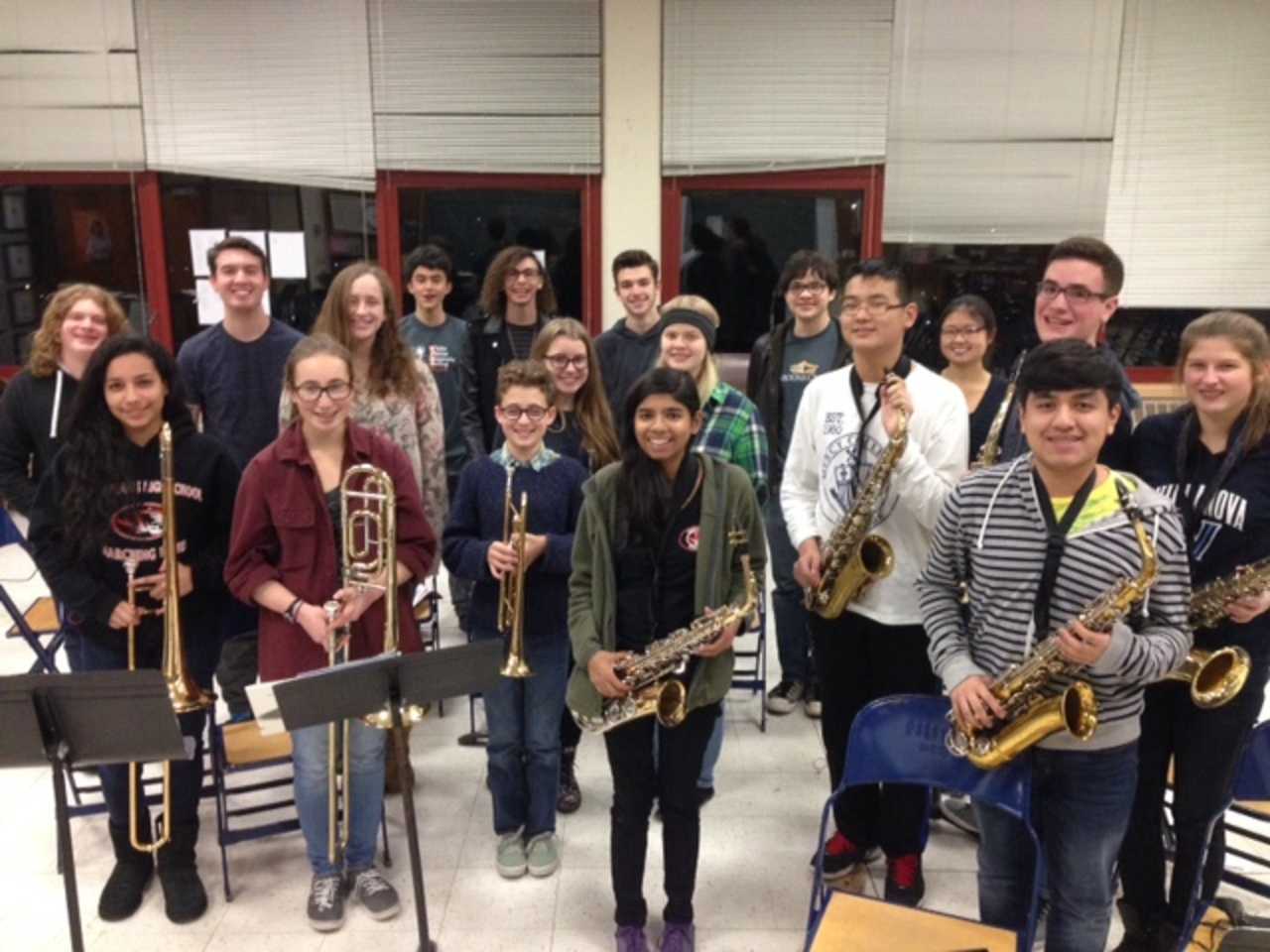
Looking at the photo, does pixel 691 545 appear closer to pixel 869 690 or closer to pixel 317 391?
pixel 869 690

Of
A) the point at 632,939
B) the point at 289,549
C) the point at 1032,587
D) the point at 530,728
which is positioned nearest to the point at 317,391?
the point at 289,549

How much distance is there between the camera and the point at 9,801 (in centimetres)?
363

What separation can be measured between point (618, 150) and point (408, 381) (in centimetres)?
336

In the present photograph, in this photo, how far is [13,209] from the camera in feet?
21.6

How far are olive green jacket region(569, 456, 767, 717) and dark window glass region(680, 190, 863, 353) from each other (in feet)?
13.8

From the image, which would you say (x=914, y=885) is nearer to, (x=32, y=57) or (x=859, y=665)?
(x=859, y=665)

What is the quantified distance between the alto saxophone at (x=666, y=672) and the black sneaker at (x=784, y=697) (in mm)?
1784

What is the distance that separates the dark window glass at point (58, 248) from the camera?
6559 millimetres

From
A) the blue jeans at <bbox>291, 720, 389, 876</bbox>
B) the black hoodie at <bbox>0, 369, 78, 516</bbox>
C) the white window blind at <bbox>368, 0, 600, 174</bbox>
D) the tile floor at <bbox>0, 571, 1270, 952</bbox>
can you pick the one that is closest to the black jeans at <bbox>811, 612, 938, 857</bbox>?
the tile floor at <bbox>0, 571, 1270, 952</bbox>

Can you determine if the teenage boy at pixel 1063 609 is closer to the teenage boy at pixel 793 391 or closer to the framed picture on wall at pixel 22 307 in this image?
the teenage boy at pixel 793 391

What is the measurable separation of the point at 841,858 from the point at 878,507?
1128 millimetres

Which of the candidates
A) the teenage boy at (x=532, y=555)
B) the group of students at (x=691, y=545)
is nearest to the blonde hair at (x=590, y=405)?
the group of students at (x=691, y=545)

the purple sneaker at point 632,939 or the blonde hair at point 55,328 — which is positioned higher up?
the blonde hair at point 55,328

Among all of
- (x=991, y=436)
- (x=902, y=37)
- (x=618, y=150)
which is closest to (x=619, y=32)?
(x=618, y=150)
